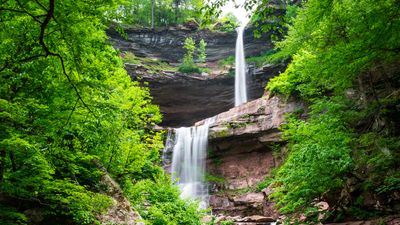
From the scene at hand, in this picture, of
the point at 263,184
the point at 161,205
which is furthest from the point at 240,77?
the point at 161,205

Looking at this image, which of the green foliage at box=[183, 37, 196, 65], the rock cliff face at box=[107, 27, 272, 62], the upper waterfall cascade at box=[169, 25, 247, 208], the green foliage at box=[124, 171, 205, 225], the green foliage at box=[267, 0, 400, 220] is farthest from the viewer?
the rock cliff face at box=[107, 27, 272, 62]

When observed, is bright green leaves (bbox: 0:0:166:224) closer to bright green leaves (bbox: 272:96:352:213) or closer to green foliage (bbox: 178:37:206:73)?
bright green leaves (bbox: 272:96:352:213)

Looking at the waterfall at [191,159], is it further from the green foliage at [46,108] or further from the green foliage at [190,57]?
the green foliage at [46,108]

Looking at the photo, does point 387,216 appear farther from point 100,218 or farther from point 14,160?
point 14,160

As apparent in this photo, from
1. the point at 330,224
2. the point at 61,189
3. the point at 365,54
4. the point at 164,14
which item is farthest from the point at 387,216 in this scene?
the point at 164,14

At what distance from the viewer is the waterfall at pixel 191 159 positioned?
25250 mm

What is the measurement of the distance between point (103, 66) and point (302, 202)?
7620 millimetres

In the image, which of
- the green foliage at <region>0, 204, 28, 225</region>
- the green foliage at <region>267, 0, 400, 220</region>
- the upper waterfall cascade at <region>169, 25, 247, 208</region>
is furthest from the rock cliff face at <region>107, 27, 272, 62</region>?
the green foliage at <region>0, 204, 28, 225</region>

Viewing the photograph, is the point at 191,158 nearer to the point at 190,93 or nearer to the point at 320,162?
the point at 190,93

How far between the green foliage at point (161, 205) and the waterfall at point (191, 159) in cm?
1202

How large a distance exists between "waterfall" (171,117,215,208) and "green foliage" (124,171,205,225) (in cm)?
1202

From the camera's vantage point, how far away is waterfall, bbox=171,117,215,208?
25250mm

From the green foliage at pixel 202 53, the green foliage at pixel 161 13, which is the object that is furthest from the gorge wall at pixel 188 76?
the green foliage at pixel 161 13

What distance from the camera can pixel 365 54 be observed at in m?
7.55
